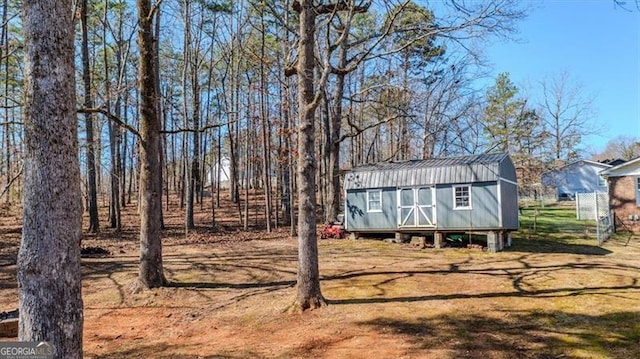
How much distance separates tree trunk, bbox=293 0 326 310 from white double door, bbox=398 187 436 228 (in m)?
8.45

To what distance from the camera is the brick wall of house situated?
61.7 ft

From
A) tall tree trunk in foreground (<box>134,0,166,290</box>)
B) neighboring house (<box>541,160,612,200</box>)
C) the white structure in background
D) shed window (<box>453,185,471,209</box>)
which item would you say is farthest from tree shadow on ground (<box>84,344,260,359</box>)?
neighboring house (<box>541,160,612,200</box>)

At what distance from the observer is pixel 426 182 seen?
14.4 metres

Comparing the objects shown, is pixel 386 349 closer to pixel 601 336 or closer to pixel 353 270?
pixel 601 336

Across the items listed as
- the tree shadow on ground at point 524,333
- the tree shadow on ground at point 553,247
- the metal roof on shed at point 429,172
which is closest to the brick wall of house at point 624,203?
the tree shadow on ground at point 553,247

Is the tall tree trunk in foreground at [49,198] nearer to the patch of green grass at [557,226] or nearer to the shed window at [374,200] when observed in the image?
the shed window at [374,200]

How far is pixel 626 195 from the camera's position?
1905 cm

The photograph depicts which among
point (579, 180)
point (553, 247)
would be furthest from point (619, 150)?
point (553, 247)

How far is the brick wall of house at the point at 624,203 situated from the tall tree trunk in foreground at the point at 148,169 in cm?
2026

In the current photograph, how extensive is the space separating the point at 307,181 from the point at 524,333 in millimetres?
3664

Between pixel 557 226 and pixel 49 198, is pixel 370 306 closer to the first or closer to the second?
pixel 49 198

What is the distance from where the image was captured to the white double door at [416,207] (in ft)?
46.7

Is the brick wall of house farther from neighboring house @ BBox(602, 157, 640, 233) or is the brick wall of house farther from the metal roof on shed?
the metal roof on shed

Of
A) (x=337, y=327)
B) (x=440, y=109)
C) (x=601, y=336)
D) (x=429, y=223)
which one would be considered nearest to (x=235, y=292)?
(x=337, y=327)
